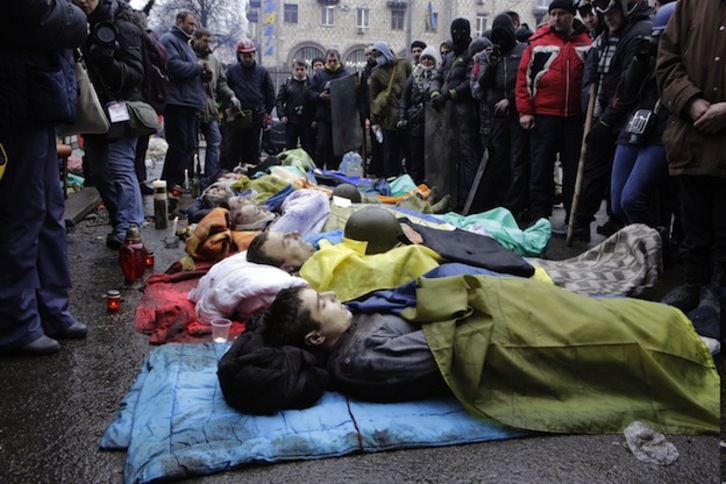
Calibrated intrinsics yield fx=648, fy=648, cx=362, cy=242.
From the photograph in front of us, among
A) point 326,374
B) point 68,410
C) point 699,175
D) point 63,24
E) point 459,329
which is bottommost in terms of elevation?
point 68,410

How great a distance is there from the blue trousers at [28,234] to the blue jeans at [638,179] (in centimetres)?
371

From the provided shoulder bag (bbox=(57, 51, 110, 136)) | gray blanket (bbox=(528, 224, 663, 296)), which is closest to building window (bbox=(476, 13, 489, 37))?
gray blanket (bbox=(528, 224, 663, 296))

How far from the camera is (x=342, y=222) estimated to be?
5.73 meters

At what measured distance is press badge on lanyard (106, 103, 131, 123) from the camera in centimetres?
520

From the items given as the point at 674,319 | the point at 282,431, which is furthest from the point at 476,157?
the point at 282,431

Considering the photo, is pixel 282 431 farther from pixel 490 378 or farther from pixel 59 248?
pixel 59 248

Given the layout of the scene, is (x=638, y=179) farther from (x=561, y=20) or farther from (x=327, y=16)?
(x=327, y=16)

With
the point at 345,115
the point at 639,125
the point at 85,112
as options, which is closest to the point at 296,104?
the point at 345,115

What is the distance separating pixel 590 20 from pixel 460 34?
241 cm

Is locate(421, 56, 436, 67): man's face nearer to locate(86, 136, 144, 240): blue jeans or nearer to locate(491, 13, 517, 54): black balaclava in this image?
locate(491, 13, 517, 54): black balaclava

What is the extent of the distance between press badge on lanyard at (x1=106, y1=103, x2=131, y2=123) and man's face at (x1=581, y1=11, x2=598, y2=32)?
162 inches

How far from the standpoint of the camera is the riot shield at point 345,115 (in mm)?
11156

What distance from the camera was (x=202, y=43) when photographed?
9367 millimetres

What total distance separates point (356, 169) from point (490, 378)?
960 cm
